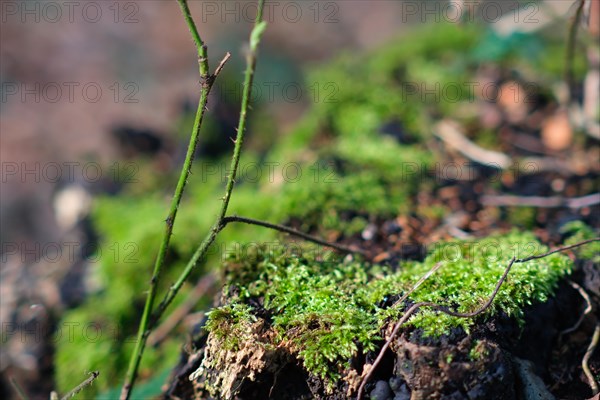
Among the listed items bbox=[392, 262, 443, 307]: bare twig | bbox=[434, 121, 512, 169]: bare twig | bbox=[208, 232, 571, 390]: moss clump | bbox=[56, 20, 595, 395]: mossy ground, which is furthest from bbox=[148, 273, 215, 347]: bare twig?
bbox=[434, 121, 512, 169]: bare twig

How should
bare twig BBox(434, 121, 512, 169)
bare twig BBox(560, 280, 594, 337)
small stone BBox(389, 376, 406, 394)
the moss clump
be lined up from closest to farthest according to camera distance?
small stone BBox(389, 376, 406, 394), the moss clump, bare twig BBox(560, 280, 594, 337), bare twig BBox(434, 121, 512, 169)

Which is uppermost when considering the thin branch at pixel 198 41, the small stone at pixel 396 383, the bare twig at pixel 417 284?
the thin branch at pixel 198 41

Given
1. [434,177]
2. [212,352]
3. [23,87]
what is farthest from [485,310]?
[23,87]

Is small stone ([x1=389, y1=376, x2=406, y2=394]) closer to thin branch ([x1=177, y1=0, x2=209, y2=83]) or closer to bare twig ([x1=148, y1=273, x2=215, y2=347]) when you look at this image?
thin branch ([x1=177, y1=0, x2=209, y2=83])

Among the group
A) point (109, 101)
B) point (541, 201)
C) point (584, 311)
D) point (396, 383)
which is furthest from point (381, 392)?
point (109, 101)

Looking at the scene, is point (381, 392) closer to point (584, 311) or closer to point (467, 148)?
point (584, 311)

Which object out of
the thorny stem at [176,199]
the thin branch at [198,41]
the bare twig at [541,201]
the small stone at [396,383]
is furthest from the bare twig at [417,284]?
the bare twig at [541,201]

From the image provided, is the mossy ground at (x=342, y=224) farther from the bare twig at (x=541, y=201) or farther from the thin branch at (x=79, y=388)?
the thin branch at (x=79, y=388)

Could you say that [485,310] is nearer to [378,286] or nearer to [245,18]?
[378,286]
